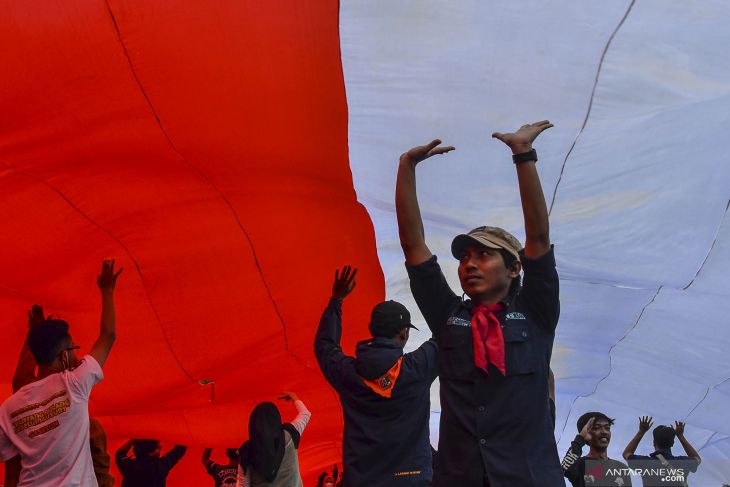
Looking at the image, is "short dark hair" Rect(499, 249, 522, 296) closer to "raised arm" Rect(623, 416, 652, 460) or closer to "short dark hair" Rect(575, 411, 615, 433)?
"short dark hair" Rect(575, 411, 615, 433)

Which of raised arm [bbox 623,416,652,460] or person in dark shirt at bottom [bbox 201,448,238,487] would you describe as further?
raised arm [bbox 623,416,652,460]

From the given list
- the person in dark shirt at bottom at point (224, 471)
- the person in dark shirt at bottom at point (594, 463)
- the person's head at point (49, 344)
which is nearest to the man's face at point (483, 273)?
the person's head at point (49, 344)

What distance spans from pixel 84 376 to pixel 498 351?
145cm

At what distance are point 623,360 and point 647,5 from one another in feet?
7.61

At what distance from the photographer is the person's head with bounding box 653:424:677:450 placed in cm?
491

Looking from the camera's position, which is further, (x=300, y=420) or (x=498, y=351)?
(x=300, y=420)

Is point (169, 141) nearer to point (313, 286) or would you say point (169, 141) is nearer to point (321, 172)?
point (321, 172)

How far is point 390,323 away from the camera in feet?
9.23

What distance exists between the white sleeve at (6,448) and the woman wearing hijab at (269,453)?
40.8 inches

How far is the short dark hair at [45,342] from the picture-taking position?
276 centimetres

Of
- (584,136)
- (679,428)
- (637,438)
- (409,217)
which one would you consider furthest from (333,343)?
(679,428)

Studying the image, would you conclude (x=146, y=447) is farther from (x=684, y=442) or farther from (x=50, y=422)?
(x=684, y=442)

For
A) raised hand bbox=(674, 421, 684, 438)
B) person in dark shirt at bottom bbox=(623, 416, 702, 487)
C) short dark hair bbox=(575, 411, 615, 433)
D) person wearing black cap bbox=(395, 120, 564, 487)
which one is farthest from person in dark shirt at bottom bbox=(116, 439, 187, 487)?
raised hand bbox=(674, 421, 684, 438)

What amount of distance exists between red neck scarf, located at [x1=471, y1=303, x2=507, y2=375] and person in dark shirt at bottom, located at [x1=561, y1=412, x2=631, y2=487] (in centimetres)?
246
